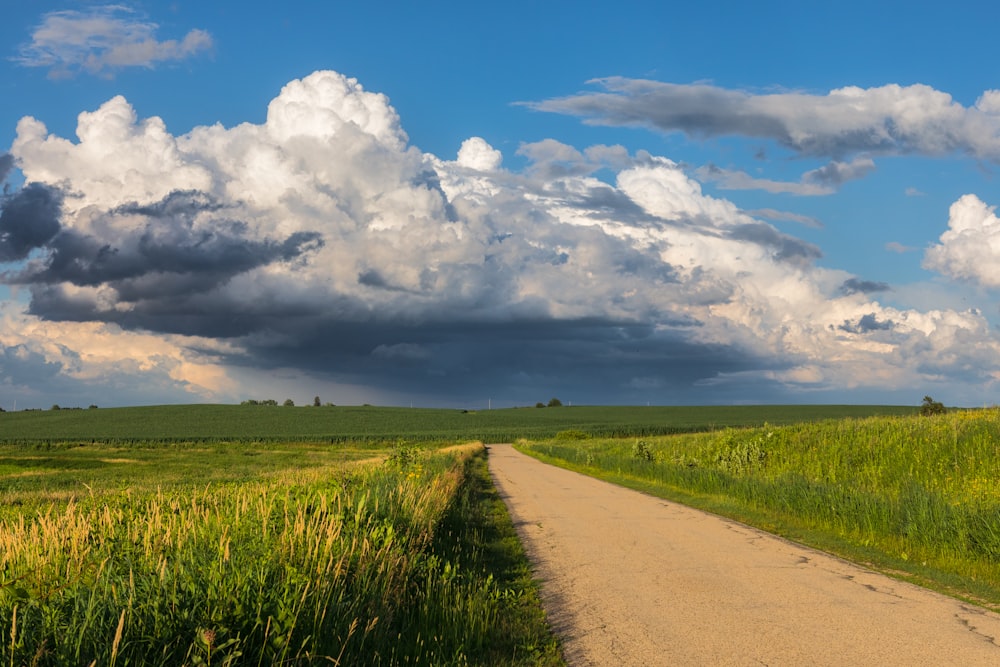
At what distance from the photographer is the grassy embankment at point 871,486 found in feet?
43.5

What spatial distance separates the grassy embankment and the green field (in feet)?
178

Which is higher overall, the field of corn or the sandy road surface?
the field of corn

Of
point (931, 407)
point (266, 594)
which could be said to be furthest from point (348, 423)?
point (266, 594)

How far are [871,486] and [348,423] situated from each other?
115 metres

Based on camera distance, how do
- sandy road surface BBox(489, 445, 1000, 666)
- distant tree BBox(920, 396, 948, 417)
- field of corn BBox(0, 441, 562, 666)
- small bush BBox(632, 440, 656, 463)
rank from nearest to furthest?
field of corn BBox(0, 441, 562, 666)
sandy road surface BBox(489, 445, 1000, 666)
small bush BBox(632, 440, 656, 463)
distant tree BBox(920, 396, 948, 417)

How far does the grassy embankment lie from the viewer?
43.5 ft

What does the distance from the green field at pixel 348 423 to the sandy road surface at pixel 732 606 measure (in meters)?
71.2

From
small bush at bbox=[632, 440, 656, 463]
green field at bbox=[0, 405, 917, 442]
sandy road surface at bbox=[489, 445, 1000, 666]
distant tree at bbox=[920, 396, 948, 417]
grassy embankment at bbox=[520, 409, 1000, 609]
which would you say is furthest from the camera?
green field at bbox=[0, 405, 917, 442]

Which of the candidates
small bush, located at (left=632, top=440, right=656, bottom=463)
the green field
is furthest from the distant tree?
small bush, located at (left=632, top=440, right=656, bottom=463)

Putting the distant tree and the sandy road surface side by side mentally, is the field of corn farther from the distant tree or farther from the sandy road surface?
the distant tree

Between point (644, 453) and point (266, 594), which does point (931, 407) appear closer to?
point (644, 453)

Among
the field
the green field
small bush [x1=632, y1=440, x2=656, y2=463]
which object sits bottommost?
the green field

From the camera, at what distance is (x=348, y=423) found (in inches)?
5084

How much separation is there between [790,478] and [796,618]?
42.3 ft
